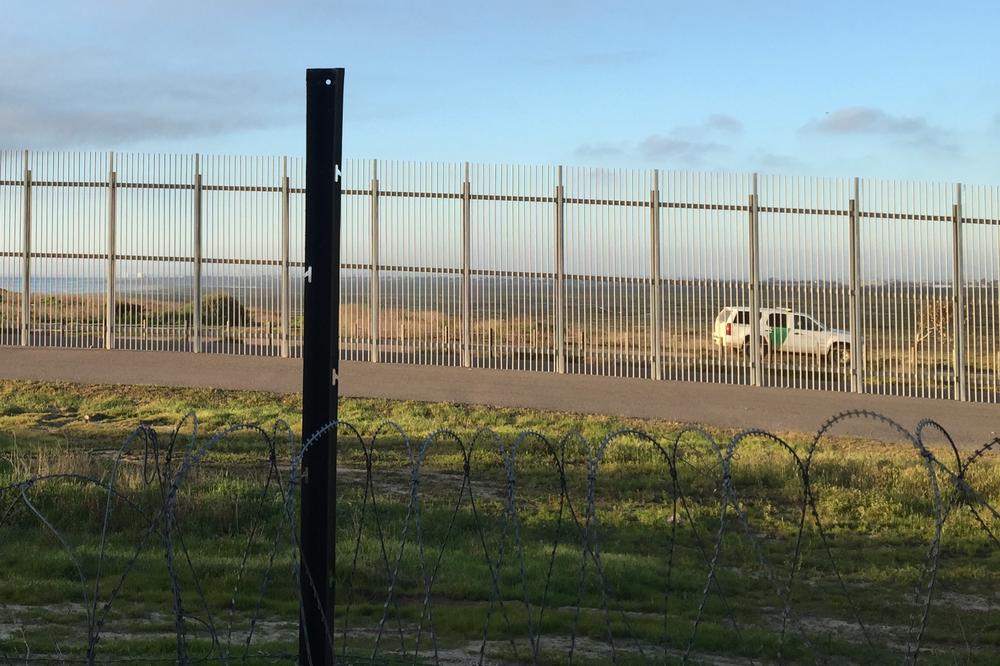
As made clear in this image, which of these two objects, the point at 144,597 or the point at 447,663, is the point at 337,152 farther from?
the point at 144,597

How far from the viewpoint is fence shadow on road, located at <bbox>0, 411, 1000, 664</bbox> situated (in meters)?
5.14

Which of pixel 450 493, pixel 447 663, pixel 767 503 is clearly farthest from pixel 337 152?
pixel 767 503

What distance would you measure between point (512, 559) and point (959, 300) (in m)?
8.46

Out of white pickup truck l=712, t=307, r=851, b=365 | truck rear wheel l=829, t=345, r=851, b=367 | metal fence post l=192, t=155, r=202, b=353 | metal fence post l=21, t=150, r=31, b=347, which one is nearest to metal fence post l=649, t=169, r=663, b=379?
white pickup truck l=712, t=307, r=851, b=365

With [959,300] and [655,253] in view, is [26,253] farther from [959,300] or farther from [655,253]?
[959,300]

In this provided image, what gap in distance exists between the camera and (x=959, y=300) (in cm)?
1434

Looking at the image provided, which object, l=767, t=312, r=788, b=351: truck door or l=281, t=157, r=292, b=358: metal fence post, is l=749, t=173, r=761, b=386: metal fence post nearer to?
l=767, t=312, r=788, b=351: truck door

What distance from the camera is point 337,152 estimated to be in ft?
14.5

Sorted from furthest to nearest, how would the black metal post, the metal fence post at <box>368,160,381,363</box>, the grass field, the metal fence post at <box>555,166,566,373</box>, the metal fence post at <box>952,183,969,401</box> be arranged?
the metal fence post at <box>368,160,381,363</box>, the metal fence post at <box>555,166,566,373</box>, the metal fence post at <box>952,183,969,401</box>, the grass field, the black metal post

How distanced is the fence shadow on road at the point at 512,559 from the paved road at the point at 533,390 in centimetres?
175

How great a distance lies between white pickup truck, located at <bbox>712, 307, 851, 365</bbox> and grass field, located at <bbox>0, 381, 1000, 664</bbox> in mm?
1389

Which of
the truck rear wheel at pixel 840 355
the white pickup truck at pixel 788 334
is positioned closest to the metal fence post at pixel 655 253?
the white pickup truck at pixel 788 334

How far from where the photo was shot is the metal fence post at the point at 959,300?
1437 cm

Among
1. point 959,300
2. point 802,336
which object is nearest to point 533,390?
point 802,336
